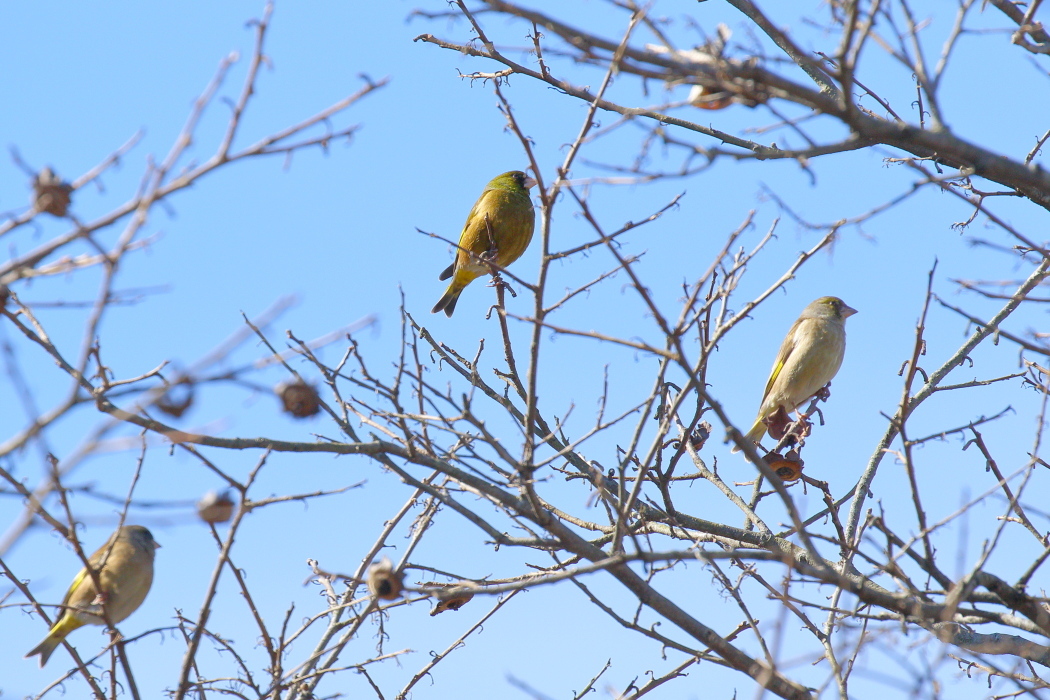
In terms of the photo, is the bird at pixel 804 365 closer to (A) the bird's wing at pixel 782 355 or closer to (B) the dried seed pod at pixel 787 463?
(A) the bird's wing at pixel 782 355

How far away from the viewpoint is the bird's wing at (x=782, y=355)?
7.64 meters

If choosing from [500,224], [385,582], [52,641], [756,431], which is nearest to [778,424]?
[756,431]

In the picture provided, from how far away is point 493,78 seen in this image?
570 cm

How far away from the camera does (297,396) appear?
3.45m


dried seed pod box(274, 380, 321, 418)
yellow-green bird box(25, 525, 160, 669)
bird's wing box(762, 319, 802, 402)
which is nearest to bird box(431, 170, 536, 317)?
bird's wing box(762, 319, 802, 402)

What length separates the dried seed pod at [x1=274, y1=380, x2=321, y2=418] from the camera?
3.44 meters

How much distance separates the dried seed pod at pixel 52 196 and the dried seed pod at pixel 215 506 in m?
1.19

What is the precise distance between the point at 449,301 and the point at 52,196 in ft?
19.5

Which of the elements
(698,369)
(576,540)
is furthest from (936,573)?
(576,540)

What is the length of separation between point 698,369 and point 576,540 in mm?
797

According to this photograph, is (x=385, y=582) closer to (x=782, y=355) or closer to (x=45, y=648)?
(x=45, y=648)

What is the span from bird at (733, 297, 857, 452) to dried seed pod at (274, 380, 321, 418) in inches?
178

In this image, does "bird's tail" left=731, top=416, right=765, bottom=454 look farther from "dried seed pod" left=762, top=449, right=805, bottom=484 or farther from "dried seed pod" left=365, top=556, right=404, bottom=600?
"dried seed pod" left=365, top=556, right=404, bottom=600

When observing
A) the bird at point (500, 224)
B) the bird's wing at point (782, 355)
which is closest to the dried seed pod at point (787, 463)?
the bird's wing at point (782, 355)
